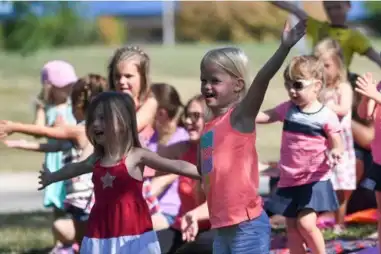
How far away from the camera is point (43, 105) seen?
7453 mm

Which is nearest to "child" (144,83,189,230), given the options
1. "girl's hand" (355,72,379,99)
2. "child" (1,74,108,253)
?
"child" (1,74,108,253)

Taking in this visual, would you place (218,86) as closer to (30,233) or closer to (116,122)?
(116,122)

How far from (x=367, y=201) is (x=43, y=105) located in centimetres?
309

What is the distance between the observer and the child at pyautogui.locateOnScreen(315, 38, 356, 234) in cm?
693

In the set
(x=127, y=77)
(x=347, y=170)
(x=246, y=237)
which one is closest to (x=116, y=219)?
(x=246, y=237)

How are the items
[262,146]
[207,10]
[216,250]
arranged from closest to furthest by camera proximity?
[216,250]
[262,146]
[207,10]

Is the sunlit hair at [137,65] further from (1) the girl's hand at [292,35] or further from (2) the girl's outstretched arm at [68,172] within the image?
(1) the girl's hand at [292,35]

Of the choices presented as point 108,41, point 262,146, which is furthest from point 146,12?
point 262,146

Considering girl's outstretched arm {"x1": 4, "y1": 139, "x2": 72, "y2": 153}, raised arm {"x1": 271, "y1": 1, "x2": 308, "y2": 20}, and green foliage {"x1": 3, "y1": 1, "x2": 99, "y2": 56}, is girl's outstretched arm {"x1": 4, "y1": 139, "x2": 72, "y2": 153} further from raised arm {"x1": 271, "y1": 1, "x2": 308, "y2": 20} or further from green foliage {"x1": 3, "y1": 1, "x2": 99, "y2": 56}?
green foliage {"x1": 3, "y1": 1, "x2": 99, "y2": 56}

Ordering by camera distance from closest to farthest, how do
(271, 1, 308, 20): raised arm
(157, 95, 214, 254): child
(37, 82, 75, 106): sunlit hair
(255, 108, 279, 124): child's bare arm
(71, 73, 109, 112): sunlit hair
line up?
(255, 108, 279, 124): child's bare arm
(71, 73, 109, 112): sunlit hair
(157, 95, 214, 254): child
(37, 82, 75, 106): sunlit hair
(271, 1, 308, 20): raised arm

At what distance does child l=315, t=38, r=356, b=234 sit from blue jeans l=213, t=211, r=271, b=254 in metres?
2.42

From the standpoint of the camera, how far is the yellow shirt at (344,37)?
26.7ft

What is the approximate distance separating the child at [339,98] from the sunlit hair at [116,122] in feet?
7.38

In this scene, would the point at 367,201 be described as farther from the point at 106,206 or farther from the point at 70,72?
the point at 106,206
